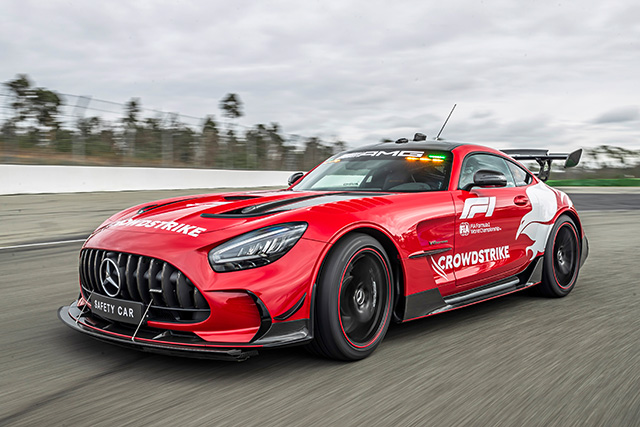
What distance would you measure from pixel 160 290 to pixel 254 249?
512 millimetres

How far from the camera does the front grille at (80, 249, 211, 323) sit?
10.1ft

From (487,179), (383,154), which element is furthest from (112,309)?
(487,179)

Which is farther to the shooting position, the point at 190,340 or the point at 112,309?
the point at 112,309

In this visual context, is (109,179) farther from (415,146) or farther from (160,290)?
(160,290)

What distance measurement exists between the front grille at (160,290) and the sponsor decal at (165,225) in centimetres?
23

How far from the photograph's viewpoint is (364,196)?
3.93 m

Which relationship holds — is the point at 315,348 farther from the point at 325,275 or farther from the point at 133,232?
the point at 133,232

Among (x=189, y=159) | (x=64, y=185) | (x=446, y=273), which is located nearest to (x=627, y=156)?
(x=189, y=159)

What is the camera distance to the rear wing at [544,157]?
5836 mm

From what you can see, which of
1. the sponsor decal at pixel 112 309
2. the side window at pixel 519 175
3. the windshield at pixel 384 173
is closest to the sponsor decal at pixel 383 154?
the windshield at pixel 384 173

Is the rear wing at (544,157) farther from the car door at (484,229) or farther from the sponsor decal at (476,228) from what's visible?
the sponsor decal at (476,228)

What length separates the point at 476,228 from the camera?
4336 millimetres

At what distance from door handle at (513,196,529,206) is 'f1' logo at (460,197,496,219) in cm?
36

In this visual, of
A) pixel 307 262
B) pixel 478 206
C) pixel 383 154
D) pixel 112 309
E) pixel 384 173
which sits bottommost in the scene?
pixel 112 309
